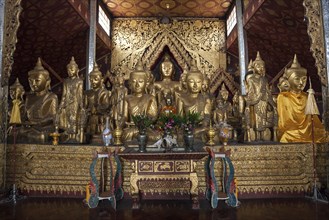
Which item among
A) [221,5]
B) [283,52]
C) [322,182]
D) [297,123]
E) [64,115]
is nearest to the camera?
[322,182]

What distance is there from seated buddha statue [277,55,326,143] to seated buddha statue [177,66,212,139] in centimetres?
124

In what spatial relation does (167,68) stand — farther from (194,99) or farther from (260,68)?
(260,68)

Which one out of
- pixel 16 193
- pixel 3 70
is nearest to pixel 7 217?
pixel 16 193

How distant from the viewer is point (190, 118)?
156 inches

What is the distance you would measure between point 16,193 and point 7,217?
1103mm

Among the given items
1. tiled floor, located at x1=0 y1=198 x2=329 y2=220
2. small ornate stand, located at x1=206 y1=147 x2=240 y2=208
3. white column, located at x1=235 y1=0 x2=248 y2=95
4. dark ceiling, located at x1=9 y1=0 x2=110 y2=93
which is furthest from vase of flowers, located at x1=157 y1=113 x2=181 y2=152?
white column, located at x1=235 y1=0 x2=248 y2=95

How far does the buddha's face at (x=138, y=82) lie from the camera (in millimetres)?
5648

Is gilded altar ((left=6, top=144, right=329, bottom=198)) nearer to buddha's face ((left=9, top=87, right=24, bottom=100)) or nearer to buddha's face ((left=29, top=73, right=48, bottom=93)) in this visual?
buddha's face ((left=9, top=87, right=24, bottom=100))

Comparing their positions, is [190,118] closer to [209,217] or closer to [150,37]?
[209,217]

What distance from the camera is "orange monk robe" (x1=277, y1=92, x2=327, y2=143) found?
186 inches

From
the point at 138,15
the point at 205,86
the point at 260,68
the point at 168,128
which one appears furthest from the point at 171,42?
the point at 168,128

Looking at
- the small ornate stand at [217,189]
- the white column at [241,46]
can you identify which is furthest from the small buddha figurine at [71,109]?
the white column at [241,46]

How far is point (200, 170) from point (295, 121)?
6.01 ft

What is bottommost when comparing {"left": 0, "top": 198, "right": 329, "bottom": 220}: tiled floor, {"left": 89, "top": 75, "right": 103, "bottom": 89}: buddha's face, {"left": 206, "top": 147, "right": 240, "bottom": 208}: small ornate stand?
{"left": 0, "top": 198, "right": 329, "bottom": 220}: tiled floor
